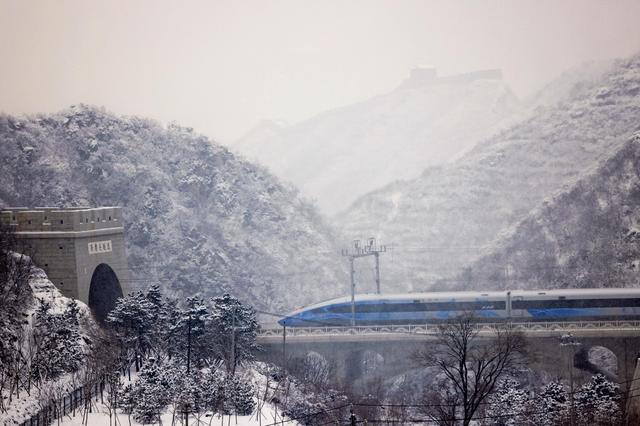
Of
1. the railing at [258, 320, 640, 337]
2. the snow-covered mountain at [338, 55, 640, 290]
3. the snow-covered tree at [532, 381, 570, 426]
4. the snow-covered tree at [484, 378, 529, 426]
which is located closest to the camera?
the snow-covered tree at [532, 381, 570, 426]

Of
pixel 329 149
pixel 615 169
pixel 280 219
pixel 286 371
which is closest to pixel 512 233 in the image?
pixel 615 169

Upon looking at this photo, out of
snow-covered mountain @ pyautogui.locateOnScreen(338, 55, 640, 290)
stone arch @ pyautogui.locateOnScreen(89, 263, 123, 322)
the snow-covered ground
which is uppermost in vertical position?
snow-covered mountain @ pyautogui.locateOnScreen(338, 55, 640, 290)

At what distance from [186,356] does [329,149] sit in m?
129

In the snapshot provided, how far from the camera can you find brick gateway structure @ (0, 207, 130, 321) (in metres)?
59.6

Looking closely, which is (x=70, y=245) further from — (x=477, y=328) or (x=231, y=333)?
(x=477, y=328)

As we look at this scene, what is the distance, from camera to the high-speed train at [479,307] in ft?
220

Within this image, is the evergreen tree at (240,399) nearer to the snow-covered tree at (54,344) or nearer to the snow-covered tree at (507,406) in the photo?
the snow-covered tree at (54,344)

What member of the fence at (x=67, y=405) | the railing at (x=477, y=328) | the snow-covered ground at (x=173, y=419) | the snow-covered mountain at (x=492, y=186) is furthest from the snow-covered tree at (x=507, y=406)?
the snow-covered mountain at (x=492, y=186)

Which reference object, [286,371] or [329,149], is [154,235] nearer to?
[286,371]

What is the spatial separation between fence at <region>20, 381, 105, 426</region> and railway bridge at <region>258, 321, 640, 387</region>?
1680 cm

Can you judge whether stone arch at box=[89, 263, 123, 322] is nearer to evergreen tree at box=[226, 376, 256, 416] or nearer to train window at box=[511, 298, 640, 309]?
evergreen tree at box=[226, 376, 256, 416]

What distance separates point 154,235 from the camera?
94.1 meters

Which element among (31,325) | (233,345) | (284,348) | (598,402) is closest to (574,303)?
(598,402)

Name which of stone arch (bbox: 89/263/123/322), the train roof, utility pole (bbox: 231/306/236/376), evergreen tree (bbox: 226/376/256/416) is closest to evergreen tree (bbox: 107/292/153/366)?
utility pole (bbox: 231/306/236/376)
